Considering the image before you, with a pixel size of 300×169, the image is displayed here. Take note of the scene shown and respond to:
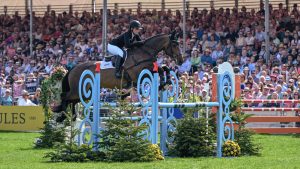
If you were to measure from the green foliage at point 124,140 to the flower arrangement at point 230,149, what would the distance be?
65.5 inches

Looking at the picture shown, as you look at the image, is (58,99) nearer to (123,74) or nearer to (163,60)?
(123,74)

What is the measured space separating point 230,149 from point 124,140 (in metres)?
2.33

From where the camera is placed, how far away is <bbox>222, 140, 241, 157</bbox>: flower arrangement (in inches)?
586

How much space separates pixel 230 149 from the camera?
49.0ft

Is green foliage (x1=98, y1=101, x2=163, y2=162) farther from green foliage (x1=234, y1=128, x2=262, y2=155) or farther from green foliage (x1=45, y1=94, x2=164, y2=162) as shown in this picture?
green foliage (x1=234, y1=128, x2=262, y2=155)

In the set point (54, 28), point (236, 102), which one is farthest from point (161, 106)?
point (54, 28)

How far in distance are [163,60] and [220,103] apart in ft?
43.4

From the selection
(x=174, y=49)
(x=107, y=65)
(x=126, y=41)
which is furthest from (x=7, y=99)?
(x=126, y=41)

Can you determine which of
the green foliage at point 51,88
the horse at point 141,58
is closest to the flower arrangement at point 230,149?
the horse at point 141,58

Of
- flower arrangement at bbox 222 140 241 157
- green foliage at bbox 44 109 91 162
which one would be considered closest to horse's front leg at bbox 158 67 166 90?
flower arrangement at bbox 222 140 241 157

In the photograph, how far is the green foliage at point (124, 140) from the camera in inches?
535

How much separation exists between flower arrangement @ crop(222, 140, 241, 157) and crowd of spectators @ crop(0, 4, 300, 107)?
240 inches

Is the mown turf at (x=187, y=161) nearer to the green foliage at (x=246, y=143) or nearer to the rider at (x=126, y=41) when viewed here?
the green foliage at (x=246, y=143)

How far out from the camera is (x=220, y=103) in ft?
49.3
